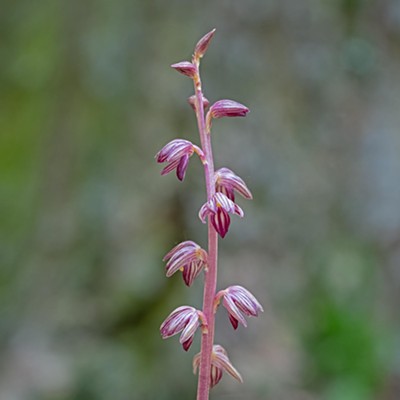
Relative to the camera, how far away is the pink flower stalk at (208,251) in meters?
0.90

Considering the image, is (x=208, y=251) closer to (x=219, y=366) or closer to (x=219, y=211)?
(x=219, y=211)

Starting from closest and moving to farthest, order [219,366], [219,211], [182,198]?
[219,211], [219,366], [182,198]

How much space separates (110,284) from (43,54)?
1523 millimetres

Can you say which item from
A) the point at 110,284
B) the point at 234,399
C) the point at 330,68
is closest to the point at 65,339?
the point at 110,284

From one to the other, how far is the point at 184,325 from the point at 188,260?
10 cm

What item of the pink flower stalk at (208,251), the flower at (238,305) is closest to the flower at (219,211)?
the pink flower stalk at (208,251)

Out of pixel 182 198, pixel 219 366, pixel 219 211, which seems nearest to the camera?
pixel 219 211

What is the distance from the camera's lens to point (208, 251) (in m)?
0.91

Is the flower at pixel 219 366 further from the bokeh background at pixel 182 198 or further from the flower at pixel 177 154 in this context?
the bokeh background at pixel 182 198

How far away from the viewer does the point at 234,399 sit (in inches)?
141

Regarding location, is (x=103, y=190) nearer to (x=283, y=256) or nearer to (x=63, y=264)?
(x=63, y=264)

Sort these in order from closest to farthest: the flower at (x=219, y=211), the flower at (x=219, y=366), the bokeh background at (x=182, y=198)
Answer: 1. the flower at (x=219, y=211)
2. the flower at (x=219, y=366)
3. the bokeh background at (x=182, y=198)

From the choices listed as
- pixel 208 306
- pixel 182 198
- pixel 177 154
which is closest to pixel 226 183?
pixel 177 154

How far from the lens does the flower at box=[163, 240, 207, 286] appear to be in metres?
0.98
